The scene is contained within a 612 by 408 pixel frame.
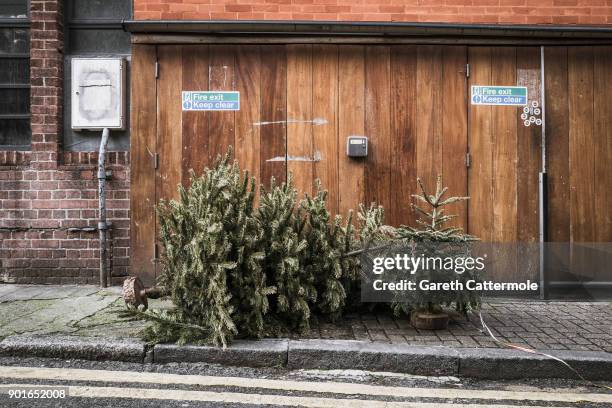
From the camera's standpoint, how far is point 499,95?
6422 millimetres

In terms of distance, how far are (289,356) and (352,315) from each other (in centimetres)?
119

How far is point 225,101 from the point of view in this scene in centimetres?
641

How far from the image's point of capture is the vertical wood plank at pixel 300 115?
21.0 ft

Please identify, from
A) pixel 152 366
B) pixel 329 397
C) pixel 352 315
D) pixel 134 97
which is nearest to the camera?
pixel 329 397

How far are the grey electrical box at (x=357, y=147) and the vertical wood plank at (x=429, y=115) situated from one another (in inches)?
25.6

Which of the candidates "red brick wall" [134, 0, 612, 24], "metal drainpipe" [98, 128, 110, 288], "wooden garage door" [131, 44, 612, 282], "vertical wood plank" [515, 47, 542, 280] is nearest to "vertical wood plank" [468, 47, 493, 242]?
"wooden garage door" [131, 44, 612, 282]

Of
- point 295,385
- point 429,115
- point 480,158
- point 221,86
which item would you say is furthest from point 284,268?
point 480,158

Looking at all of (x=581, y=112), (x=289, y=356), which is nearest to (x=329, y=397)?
(x=289, y=356)

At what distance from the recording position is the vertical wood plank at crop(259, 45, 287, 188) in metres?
6.40

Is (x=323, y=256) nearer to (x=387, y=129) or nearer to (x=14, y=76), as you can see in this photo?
(x=387, y=129)

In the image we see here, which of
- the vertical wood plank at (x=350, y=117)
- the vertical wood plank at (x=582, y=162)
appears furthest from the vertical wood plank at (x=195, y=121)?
the vertical wood plank at (x=582, y=162)

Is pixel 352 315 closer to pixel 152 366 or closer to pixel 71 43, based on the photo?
pixel 152 366

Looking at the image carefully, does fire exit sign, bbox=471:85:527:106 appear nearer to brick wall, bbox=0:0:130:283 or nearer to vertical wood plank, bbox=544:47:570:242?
vertical wood plank, bbox=544:47:570:242

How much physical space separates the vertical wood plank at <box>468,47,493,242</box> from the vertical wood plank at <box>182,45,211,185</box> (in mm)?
3156
